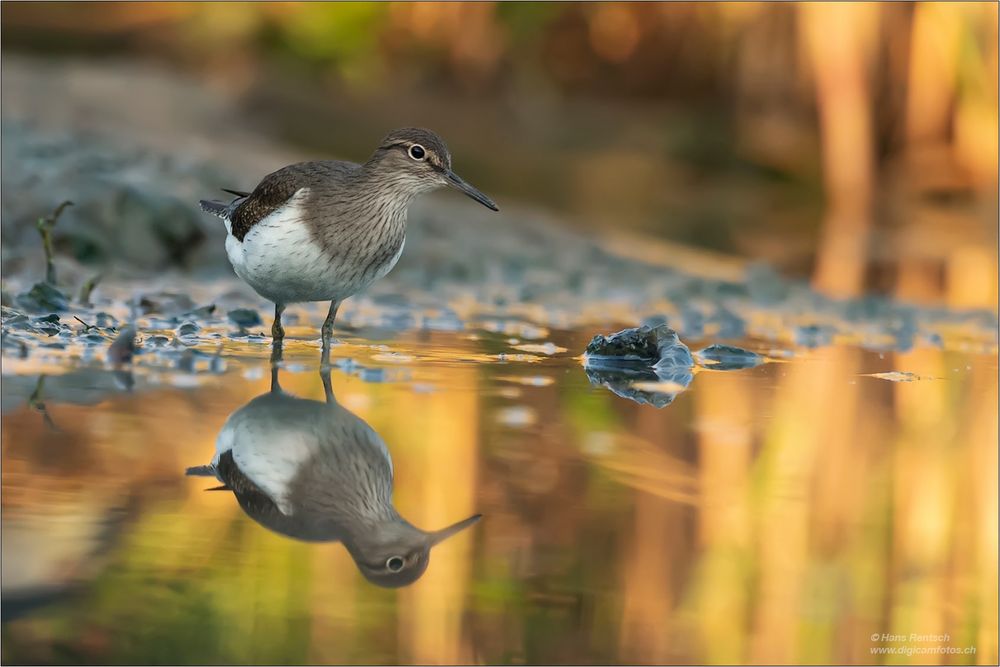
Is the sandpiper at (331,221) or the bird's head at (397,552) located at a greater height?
A: the sandpiper at (331,221)

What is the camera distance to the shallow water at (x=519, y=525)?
272 cm

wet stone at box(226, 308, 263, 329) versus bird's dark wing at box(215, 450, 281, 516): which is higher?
wet stone at box(226, 308, 263, 329)

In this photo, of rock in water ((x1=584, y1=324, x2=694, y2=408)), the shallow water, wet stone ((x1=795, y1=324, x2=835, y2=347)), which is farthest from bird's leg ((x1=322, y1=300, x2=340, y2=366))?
wet stone ((x1=795, y1=324, x2=835, y2=347))

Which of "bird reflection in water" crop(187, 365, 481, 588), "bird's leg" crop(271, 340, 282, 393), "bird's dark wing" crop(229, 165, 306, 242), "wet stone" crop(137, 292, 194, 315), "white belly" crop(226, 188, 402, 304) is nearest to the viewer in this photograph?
"bird reflection in water" crop(187, 365, 481, 588)

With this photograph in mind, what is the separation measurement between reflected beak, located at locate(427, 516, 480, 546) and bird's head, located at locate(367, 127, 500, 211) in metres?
2.89

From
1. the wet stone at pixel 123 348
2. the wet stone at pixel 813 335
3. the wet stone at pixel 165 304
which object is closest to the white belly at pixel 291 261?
the wet stone at pixel 123 348

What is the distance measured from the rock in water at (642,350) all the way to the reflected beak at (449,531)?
2.77 metres

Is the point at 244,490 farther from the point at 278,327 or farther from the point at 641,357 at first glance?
the point at 641,357

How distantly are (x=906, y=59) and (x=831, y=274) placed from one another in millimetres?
8627

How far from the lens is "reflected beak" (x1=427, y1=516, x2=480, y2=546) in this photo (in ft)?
10.9

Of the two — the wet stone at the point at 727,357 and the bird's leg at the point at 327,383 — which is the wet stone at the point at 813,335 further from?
the bird's leg at the point at 327,383

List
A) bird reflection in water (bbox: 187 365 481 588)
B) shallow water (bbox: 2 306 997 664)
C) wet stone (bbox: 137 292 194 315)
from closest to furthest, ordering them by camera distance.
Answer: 1. shallow water (bbox: 2 306 997 664)
2. bird reflection in water (bbox: 187 365 481 588)
3. wet stone (bbox: 137 292 194 315)

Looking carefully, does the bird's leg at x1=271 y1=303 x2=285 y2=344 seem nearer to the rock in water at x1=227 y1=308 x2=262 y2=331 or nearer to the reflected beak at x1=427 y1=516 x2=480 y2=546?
the rock in water at x1=227 y1=308 x2=262 y2=331

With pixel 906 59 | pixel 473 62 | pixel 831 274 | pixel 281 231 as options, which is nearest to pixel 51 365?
pixel 281 231
